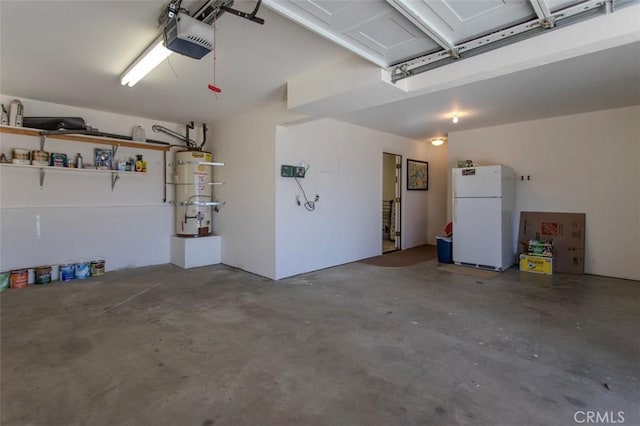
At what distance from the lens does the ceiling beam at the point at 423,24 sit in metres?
2.02

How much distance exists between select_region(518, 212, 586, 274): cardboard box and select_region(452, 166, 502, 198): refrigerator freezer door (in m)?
1.01

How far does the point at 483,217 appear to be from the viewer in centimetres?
514

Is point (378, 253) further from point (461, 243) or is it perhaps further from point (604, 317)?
point (604, 317)

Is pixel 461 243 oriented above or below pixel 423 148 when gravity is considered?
below

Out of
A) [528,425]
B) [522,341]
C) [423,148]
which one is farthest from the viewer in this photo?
[423,148]

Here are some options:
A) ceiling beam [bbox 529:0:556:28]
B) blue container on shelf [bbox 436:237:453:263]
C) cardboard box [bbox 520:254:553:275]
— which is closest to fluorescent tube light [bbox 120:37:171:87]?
ceiling beam [bbox 529:0:556:28]

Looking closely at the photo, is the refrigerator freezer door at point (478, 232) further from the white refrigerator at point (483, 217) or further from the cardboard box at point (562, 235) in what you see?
the cardboard box at point (562, 235)

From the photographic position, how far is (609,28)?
2066mm

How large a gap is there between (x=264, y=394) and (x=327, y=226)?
3.47m

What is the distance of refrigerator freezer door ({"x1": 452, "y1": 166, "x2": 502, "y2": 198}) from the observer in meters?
5.00

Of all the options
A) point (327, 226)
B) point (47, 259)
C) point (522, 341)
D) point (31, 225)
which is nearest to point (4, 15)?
point (31, 225)

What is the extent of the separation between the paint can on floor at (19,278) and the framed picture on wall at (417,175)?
21.8ft

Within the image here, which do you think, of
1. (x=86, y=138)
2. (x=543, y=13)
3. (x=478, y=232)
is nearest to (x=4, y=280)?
(x=86, y=138)

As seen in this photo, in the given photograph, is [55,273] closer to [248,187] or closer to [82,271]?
[82,271]
